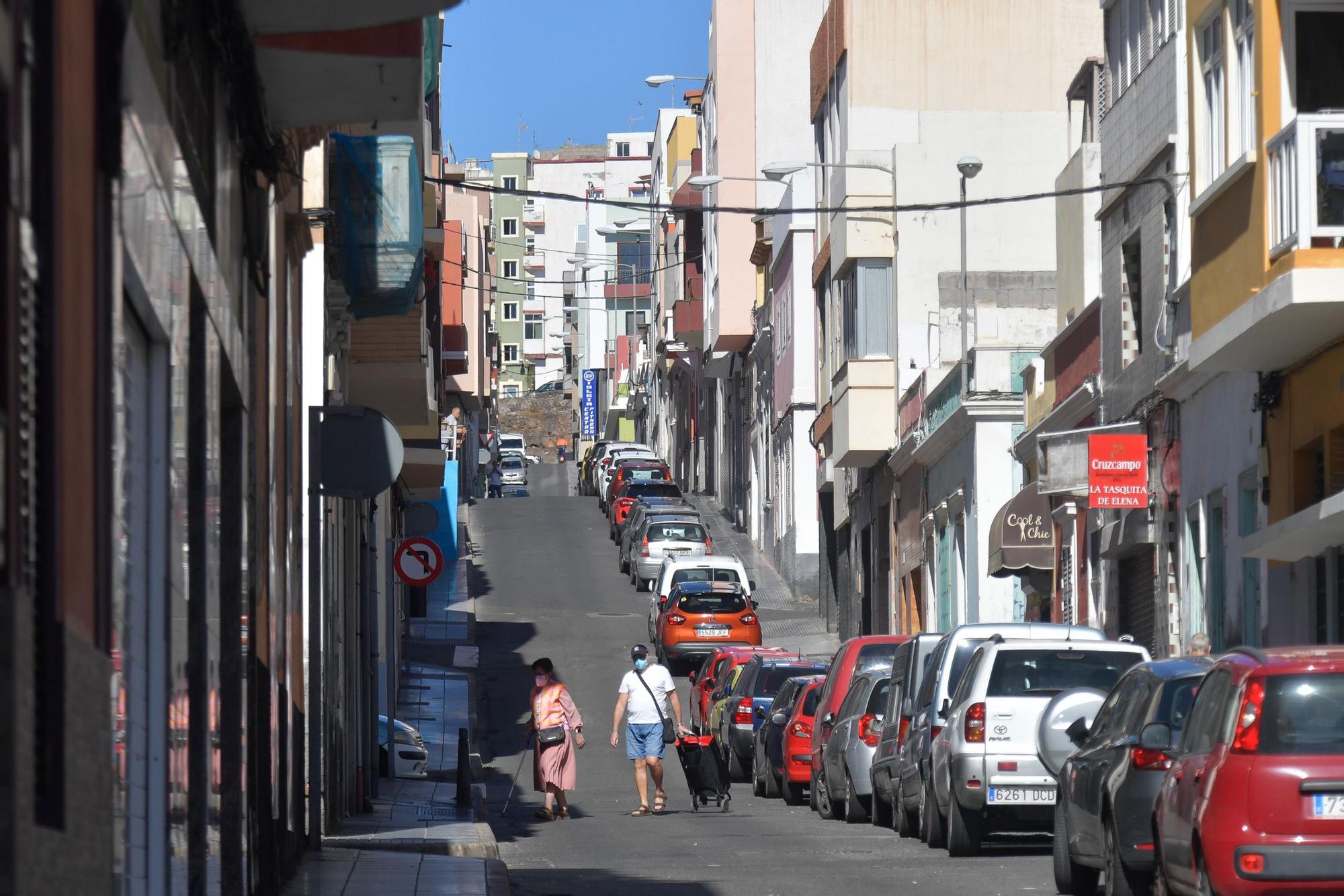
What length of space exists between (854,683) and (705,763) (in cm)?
173

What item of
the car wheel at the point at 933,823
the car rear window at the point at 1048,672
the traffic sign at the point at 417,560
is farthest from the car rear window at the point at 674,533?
the car rear window at the point at 1048,672

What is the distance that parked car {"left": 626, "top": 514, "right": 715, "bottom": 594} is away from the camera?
54.7m

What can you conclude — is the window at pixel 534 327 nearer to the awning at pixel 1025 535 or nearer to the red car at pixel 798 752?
the awning at pixel 1025 535

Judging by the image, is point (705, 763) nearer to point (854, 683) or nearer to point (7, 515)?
point (854, 683)

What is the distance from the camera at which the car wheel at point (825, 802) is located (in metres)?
22.0

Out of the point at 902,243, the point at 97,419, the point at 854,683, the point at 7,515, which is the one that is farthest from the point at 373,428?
the point at 902,243

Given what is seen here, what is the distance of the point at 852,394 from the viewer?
4312 centimetres

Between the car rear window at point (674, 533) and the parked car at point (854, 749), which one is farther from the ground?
the car rear window at point (674, 533)

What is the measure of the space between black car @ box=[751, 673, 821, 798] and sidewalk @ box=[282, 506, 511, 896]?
3159 millimetres

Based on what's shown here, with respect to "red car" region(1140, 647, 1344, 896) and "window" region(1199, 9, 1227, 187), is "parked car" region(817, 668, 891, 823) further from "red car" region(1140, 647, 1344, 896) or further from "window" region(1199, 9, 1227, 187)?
"red car" region(1140, 647, 1344, 896)

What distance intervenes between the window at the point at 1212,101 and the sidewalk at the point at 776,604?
24.3m

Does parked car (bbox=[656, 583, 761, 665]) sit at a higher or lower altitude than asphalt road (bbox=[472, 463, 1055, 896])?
higher

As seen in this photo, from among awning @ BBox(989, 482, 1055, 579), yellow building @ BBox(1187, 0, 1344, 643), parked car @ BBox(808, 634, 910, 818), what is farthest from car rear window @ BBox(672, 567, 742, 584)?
yellow building @ BBox(1187, 0, 1344, 643)

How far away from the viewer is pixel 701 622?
42531 mm
